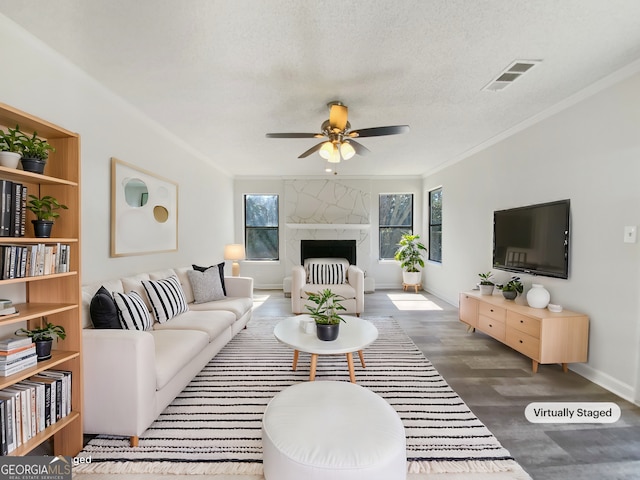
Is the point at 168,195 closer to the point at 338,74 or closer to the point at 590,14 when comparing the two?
the point at 338,74

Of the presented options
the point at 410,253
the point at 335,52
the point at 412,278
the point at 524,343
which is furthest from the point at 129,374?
the point at 410,253

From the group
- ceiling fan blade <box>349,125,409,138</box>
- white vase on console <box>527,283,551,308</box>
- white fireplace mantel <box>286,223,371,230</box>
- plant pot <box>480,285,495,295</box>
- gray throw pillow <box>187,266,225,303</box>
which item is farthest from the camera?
white fireplace mantel <box>286,223,371,230</box>

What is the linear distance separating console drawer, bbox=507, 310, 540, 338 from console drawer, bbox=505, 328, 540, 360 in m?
0.04

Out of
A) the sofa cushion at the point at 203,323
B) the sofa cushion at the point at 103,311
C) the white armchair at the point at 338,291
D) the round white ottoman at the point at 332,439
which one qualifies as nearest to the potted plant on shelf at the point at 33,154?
the sofa cushion at the point at 103,311

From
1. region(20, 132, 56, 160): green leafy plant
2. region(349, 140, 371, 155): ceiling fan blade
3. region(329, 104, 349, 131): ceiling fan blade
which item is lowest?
region(20, 132, 56, 160): green leafy plant

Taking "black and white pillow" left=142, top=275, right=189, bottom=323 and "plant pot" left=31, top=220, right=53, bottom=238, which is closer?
"plant pot" left=31, top=220, right=53, bottom=238

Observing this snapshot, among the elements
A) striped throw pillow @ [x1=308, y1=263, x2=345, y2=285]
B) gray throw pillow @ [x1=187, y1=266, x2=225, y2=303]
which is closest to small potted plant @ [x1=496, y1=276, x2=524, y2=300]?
striped throw pillow @ [x1=308, y1=263, x2=345, y2=285]

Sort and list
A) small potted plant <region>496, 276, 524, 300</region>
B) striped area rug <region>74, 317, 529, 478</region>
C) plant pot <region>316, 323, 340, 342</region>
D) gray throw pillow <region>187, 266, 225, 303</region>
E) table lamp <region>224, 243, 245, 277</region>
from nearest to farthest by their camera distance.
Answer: striped area rug <region>74, 317, 529, 478</region> < plant pot <region>316, 323, 340, 342</region> < small potted plant <region>496, 276, 524, 300</region> < gray throw pillow <region>187, 266, 225, 303</region> < table lamp <region>224, 243, 245, 277</region>

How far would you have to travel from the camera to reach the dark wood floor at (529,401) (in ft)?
5.47

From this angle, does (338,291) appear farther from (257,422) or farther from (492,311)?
(257,422)

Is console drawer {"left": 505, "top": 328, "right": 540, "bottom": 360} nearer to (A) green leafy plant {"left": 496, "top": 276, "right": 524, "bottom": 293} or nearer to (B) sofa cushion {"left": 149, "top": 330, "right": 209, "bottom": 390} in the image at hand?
(A) green leafy plant {"left": 496, "top": 276, "right": 524, "bottom": 293}

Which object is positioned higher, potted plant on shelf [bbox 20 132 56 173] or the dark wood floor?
potted plant on shelf [bbox 20 132 56 173]

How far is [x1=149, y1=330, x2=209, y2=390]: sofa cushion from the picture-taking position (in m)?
1.97

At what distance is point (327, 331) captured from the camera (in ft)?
8.15
